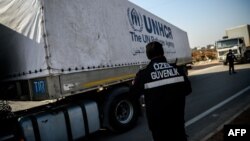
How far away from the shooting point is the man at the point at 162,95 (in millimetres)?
3020

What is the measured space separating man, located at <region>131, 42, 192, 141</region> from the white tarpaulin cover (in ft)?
7.44

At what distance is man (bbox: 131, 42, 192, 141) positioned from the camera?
3020mm

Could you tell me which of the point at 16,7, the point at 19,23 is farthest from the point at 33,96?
the point at 16,7

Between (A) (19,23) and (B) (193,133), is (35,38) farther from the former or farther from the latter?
(B) (193,133)

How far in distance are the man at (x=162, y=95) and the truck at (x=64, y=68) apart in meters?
1.31

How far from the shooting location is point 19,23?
521 centimetres

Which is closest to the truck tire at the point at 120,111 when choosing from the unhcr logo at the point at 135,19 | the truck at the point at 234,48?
the unhcr logo at the point at 135,19

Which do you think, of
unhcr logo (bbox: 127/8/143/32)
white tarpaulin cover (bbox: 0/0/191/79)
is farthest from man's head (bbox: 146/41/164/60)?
unhcr logo (bbox: 127/8/143/32)

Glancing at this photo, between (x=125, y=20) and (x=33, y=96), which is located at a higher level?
(x=125, y=20)

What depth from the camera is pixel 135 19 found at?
7.84 metres

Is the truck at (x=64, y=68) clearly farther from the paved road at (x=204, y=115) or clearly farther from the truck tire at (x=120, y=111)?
the paved road at (x=204, y=115)

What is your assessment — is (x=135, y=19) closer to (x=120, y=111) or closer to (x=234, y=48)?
(x=120, y=111)

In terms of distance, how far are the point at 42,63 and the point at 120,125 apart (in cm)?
261

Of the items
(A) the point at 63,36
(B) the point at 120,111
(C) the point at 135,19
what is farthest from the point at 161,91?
(C) the point at 135,19
